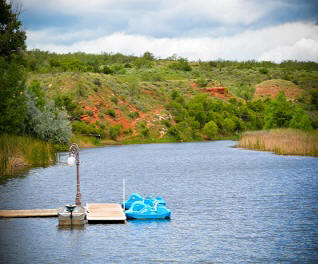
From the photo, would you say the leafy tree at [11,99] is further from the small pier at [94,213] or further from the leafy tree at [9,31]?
the small pier at [94,213]

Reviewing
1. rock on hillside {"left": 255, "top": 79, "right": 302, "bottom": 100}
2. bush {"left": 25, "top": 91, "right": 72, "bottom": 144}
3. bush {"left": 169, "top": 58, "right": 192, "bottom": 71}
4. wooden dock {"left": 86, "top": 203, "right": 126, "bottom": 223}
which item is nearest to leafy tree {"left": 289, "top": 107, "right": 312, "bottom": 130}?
bush {"left": 25, "top": 91, "right": 72, "bottom": 144}

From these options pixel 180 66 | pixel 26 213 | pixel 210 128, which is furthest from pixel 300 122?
pixel 180 66

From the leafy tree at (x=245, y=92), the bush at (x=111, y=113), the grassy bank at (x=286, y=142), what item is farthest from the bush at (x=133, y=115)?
the leafy tree at (x=245, y=92)

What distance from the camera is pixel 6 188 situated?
3075cm

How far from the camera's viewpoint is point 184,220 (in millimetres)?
22422

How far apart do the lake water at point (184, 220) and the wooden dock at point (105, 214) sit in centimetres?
39

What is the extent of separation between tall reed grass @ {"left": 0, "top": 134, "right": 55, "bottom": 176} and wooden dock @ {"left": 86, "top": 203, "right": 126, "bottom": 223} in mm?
14937

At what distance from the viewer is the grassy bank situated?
49.7 metres

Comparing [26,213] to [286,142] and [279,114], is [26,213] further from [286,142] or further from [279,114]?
[279,114]

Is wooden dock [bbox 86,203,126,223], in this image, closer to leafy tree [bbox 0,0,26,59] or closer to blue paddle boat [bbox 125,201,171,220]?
blue paddle boat [bbox 125,201,171,220]

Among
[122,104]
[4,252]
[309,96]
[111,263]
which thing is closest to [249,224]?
[111,263]

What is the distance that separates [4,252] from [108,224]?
17.0 ft

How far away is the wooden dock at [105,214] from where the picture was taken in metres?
21.7

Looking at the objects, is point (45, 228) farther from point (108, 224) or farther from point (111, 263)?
point (111, 263)
